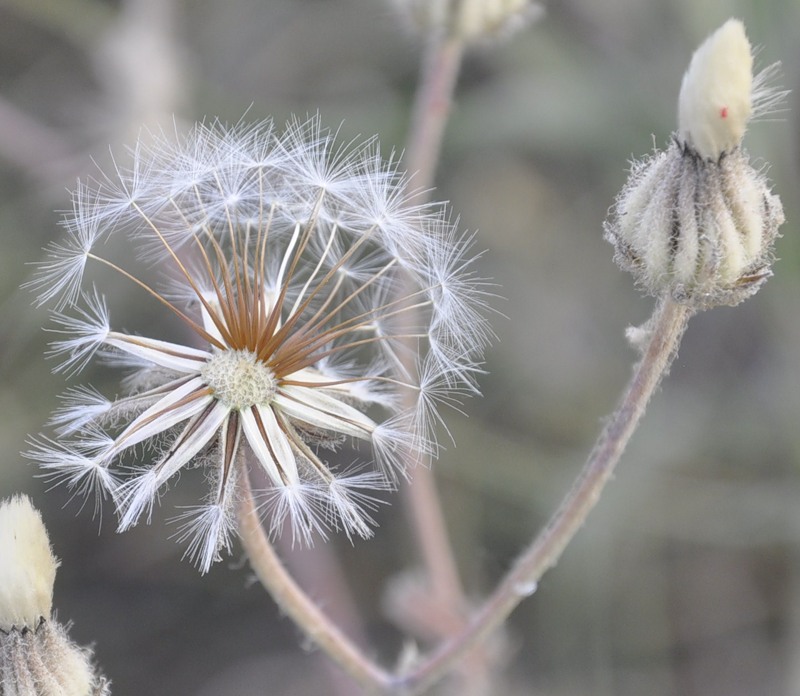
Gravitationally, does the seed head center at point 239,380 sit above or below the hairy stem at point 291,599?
above

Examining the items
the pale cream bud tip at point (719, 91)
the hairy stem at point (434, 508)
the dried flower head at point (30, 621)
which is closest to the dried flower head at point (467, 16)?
the hairy stem at point (434, 508)

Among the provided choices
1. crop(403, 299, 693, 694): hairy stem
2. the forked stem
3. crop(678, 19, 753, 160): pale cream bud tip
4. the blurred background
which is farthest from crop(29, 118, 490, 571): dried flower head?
the blurred background

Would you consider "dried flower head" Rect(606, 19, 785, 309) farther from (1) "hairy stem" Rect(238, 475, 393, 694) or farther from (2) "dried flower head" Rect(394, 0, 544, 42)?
(2) "dried flower head" Rect(394, 0, 544, 42)

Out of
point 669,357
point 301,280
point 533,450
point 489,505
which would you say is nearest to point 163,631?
point 489,505

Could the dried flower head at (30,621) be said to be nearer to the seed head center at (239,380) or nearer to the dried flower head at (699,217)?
the seed head center at (239,380)

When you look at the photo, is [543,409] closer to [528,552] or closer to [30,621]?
[528,552]

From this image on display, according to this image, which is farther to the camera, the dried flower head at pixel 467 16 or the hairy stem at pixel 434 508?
the hairy stem at pixel 434 508

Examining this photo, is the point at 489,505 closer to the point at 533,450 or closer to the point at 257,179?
the point at 533,450
